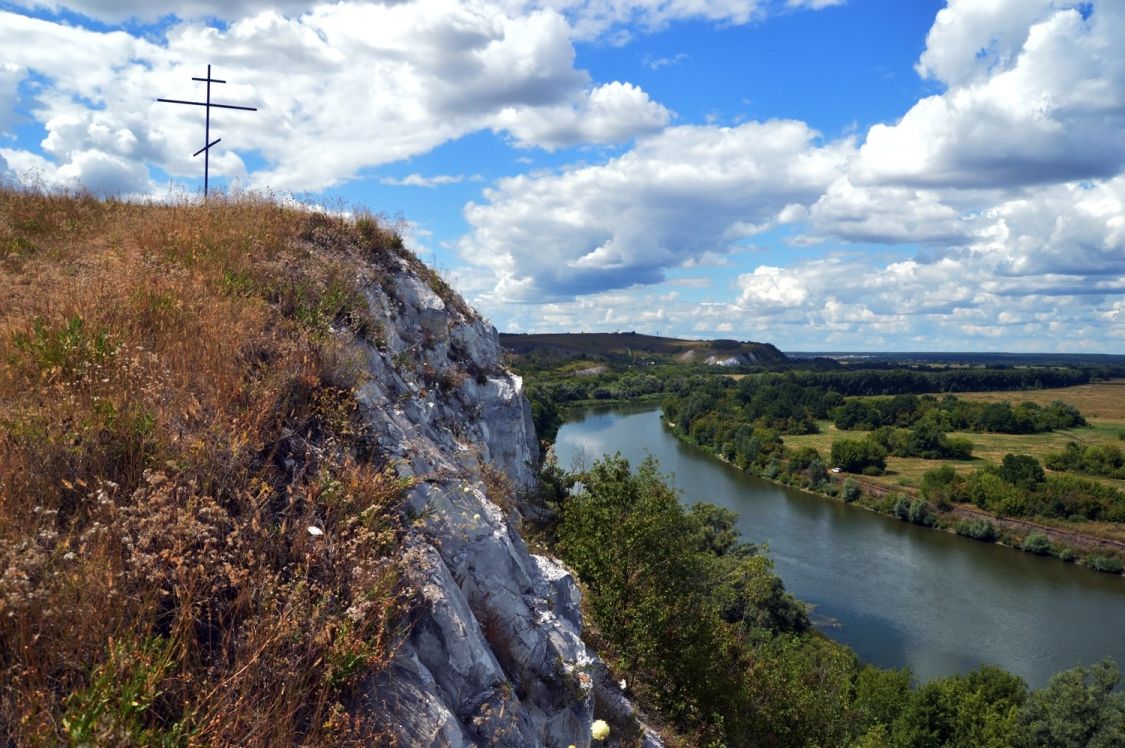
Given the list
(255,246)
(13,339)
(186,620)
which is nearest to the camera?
(186,620)

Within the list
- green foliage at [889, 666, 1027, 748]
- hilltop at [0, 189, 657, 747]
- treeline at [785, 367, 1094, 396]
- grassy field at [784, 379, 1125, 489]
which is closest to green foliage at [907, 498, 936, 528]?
grassy field at [784, 379, 1125, 489]

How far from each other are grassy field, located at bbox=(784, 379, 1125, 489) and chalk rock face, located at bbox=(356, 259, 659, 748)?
6264 centimetres

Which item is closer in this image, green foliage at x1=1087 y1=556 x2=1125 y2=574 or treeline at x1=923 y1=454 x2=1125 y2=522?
green foliage at x1=1087 y1=556 x2=1125 y2=574

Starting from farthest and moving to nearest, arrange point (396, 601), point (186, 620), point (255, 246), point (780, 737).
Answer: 1. point (780, 737)
2. point (255, 246)
3. point (396, 601)
4. point (186, 620)

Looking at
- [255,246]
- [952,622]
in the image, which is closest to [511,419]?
[255,246]

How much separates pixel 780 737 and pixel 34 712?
12.0m

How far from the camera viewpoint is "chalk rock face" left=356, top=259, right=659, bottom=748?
14.0 feet

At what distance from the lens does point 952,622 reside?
106ft

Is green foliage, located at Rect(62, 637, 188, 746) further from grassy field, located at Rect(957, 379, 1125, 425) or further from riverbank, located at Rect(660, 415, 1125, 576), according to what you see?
grassy field, located at Rect(957, 379, 1125, 425)

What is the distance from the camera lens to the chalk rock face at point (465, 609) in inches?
168

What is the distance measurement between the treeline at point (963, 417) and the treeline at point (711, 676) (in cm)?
7360

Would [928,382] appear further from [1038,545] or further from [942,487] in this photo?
Result: [1038,545]

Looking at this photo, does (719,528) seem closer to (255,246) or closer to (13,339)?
(255,246)

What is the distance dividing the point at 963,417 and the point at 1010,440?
10307 mm
